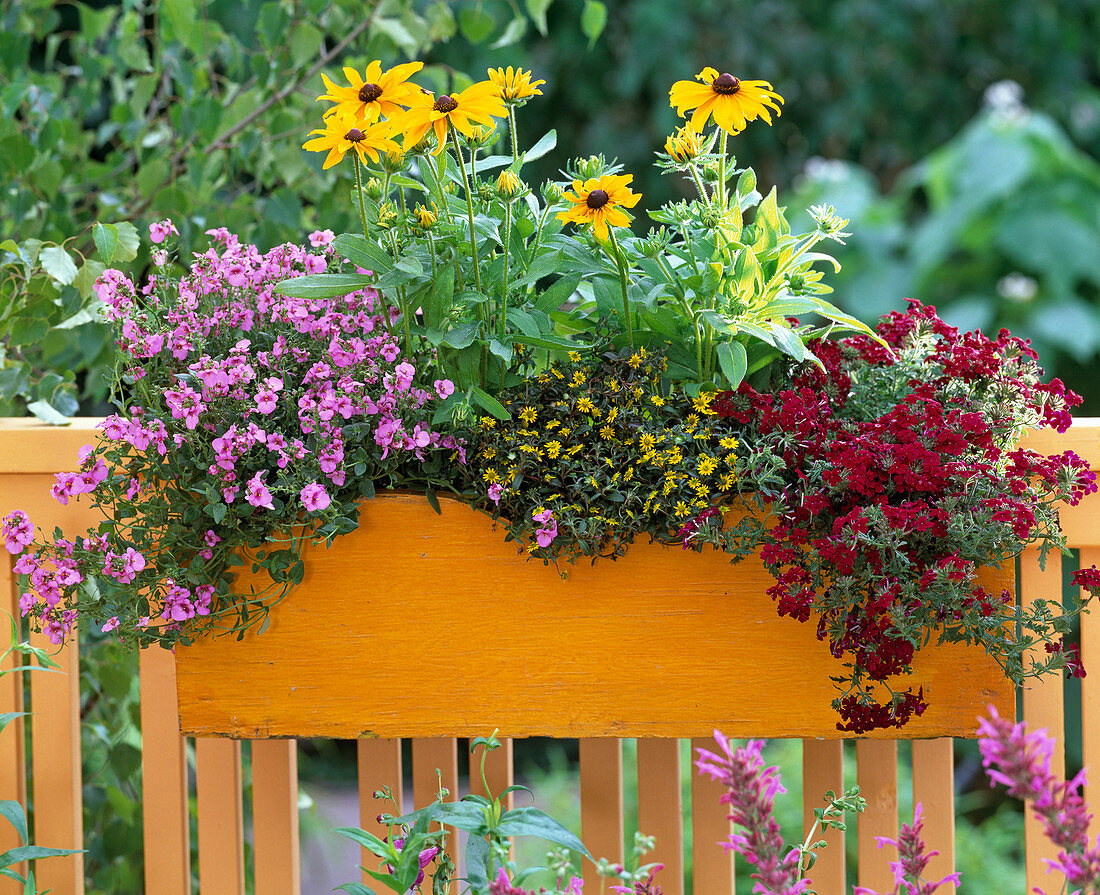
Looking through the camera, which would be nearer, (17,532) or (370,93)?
(370,93)

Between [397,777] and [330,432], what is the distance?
18.7 inches

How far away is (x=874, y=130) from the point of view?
3.95m

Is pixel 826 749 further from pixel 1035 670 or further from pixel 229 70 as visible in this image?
pixel 229 70

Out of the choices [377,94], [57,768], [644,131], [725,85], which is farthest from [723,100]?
[644,131]

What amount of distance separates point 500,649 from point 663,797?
0.34 m

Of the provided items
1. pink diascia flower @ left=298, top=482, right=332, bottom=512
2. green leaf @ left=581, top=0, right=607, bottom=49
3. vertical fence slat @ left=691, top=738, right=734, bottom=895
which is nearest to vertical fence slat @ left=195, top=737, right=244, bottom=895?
pink diascia flower @ left=298, top=482, right=332, bottom=512

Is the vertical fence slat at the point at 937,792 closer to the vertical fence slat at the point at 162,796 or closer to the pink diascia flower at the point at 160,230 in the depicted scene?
the vertical fence slat at the point at 162,796

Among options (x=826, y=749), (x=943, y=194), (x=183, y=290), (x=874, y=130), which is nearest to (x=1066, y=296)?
(x=943, y=194)

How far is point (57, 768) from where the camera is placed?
1165 millimetres

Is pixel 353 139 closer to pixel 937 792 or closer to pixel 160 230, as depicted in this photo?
pixel 160 230

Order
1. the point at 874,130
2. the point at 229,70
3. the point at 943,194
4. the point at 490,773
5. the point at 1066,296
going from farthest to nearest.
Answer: the point at 874,130 → the point at 943,194 → the point at 1066,296 → the point at 229,70 → the point at 490,773

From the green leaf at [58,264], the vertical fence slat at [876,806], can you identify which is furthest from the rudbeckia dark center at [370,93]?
the vertical fence slat at [876,806]

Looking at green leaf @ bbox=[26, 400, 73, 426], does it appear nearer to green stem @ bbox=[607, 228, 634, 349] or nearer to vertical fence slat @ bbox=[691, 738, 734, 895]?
green stem @ bbox=[607, 228, 634, 349]

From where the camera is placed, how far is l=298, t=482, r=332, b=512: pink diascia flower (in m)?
0.90
